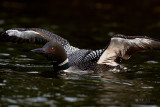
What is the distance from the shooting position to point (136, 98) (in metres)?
6.33

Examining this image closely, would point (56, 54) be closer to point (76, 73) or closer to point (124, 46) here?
point (76, 73)

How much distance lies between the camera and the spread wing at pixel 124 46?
7926 mm

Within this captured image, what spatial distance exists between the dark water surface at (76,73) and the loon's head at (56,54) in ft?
0.72

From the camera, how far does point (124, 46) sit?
27.2ft

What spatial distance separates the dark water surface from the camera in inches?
244

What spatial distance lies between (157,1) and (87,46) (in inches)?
361

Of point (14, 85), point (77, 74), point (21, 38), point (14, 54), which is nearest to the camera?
point (14, 85)

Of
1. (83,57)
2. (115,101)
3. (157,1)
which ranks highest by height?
(157,1)

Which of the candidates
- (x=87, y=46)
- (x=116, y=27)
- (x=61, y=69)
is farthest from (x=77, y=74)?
(x=116, y=27)

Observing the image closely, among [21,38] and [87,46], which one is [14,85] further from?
[87,46]

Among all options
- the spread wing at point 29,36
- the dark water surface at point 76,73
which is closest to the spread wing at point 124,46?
the dark water surface at point 76,73

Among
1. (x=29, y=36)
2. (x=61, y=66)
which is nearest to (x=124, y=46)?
(x=61, y=66)

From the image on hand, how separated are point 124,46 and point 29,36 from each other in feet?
6.98

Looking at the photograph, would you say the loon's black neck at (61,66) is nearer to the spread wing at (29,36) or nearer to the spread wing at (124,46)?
the spread wing at (124,46)
